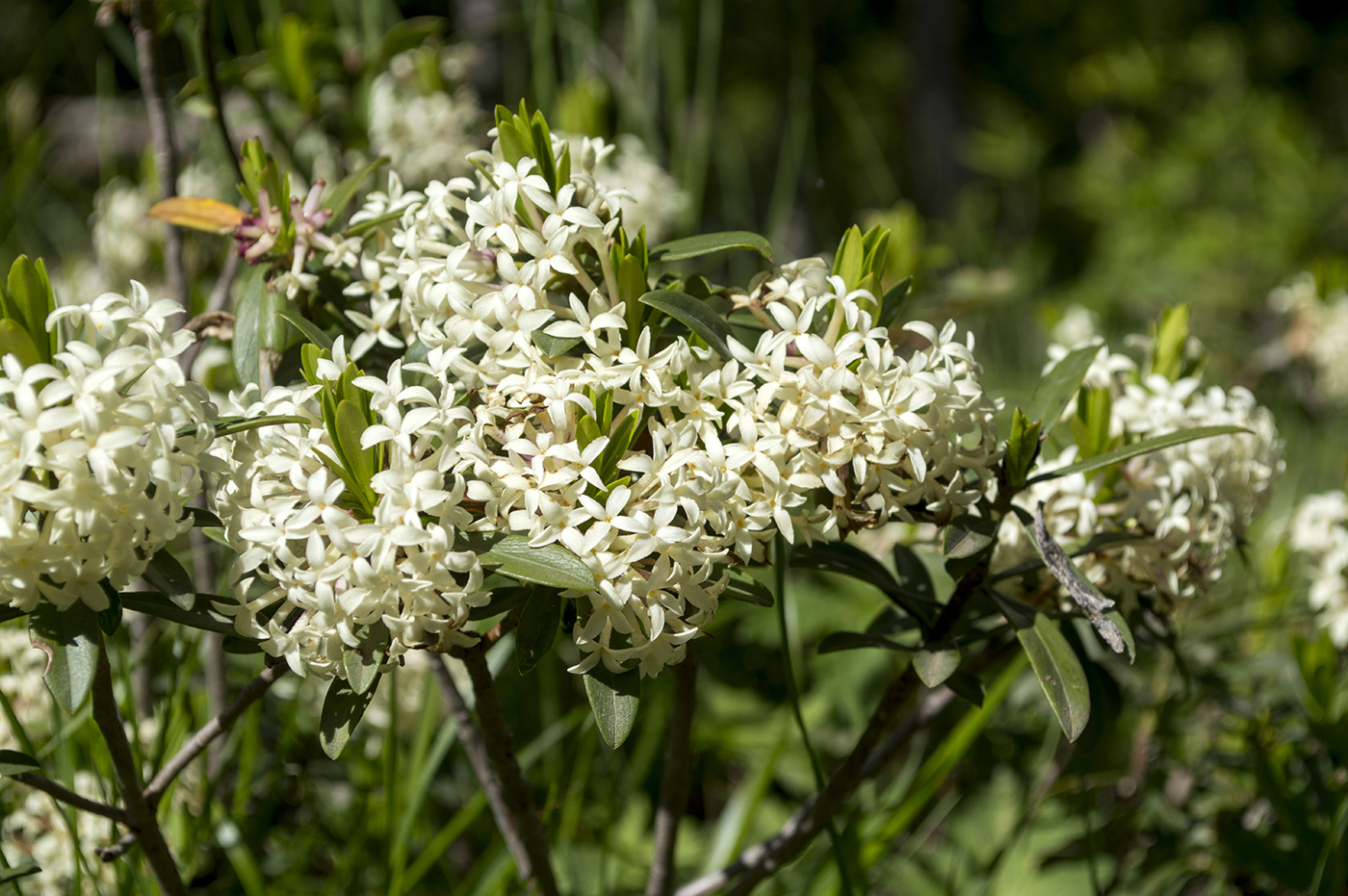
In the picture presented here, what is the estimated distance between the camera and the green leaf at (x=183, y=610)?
0.79 metres

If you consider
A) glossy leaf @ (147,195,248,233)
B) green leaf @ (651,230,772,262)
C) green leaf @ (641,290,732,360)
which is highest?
glossy leaf @ (147,195,248,233)

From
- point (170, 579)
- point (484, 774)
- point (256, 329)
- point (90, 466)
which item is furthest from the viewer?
point (484, 774)

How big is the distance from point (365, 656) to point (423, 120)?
5.37 ft

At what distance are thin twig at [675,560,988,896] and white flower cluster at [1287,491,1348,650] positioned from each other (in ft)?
2.99

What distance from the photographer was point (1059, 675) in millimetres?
890

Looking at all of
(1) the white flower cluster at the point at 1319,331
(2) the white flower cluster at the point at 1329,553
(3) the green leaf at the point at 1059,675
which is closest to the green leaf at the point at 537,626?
(3) the green leaf at the point at 1059,675

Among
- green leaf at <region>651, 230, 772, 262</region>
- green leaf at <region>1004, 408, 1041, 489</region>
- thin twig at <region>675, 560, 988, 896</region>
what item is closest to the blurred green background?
thin twig at <region>675, 560, 988, 896</region>

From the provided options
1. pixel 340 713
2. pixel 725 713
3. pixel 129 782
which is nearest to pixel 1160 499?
pixel 340 713

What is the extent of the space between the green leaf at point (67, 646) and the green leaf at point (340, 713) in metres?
0.17

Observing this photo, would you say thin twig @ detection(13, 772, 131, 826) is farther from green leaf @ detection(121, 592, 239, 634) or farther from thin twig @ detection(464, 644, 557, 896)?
thin twig @ detection(464, 644, 557, 896)

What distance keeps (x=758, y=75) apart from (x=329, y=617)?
1222 cm

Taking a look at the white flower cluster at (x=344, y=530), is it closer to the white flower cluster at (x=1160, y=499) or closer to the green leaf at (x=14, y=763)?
the green leaf at (x=14, y=763)

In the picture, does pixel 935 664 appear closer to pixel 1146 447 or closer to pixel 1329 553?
pixel 1146 447

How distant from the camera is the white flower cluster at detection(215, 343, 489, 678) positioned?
2.25 ft
